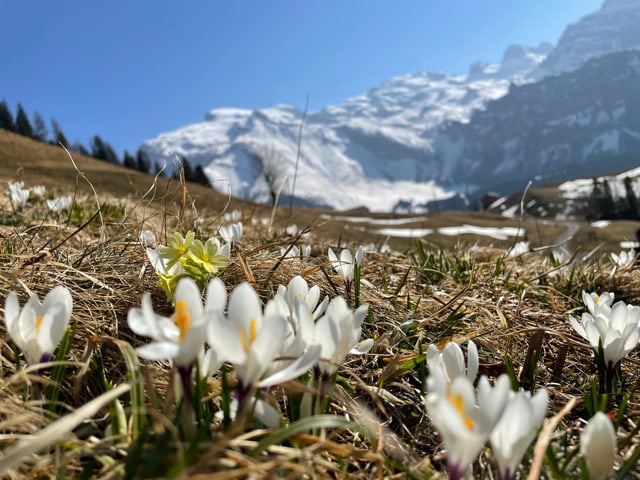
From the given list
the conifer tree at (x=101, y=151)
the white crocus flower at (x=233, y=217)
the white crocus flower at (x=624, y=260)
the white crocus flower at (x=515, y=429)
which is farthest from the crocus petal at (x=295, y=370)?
the conifer tree at (x=101, y=151)

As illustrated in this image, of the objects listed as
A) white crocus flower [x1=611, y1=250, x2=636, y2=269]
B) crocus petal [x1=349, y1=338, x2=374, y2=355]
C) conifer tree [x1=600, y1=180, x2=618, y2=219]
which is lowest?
crocus petal [x1=349, y1=338, x2=374, y2=355]

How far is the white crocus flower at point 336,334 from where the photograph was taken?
790 millimetres

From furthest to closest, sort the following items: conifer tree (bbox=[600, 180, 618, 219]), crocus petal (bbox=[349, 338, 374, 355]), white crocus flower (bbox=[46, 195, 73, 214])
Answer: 1. conifer tree (bbox=[600, 180, 618, 219])
2. white crocus flower (bbox=[46, 195, 73, 214])
3. crocus petal (bbox=[349, 338, 374, 355])

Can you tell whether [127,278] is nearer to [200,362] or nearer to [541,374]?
[200,362]

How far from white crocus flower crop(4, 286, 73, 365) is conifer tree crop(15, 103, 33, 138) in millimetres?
72318

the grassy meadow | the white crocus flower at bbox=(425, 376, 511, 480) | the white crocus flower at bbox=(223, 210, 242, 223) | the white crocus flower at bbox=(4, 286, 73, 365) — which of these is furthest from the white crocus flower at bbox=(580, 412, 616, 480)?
the white crocus flower at bbox=(223, 210, 242, 223)

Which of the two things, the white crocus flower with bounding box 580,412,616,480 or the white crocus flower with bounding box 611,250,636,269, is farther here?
the white crocus flower with bounding box 611,250,636,269

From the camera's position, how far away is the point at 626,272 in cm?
258

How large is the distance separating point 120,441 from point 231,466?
9.0 inches

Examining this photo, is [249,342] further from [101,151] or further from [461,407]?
[101,151]

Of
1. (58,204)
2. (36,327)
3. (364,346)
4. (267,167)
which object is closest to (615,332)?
(364,346)

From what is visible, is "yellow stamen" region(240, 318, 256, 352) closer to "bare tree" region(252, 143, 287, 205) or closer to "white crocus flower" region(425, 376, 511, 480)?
"white crocus flower" region(425, 376, 511, 480)

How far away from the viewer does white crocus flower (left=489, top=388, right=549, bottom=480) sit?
2.03 feet

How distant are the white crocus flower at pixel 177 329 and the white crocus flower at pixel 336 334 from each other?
8.3 inches
